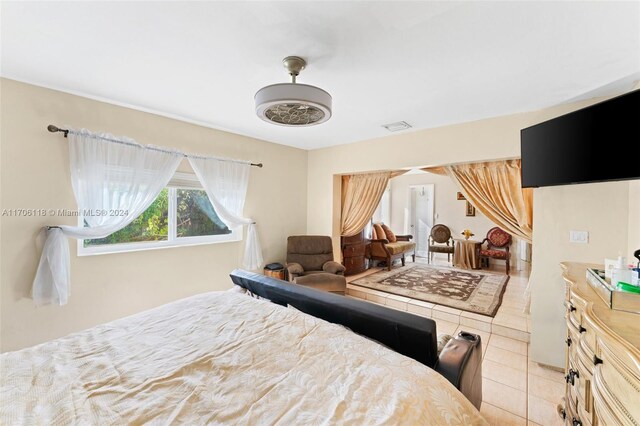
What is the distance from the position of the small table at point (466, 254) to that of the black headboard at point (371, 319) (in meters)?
4.91

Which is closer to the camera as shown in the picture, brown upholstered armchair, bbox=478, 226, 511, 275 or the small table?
brown upholstered armchair, bbox=478, 226, 511, 275

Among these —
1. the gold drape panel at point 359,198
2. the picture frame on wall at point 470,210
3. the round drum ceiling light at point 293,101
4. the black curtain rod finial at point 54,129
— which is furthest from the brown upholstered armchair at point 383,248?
the black curtain rod finial at point 54,129

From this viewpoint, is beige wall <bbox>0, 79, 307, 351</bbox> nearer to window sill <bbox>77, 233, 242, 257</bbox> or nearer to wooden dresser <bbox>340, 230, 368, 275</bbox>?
window sill <bbox>77, 233, 242, 257</bbox>

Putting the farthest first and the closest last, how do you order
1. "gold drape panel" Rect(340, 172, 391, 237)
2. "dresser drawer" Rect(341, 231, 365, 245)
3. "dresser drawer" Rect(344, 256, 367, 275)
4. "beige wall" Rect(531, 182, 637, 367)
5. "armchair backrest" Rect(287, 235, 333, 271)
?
"dresser drawer" Rect(344, 256, 367, 275) → "dresser drawer" Rect(341, 231, 365, 245) → "gold drape panel" Rect(340, 172, 391, 237) → "armchair backrest" Rect(287, 235, 333, 271) → "beige wall" Rect(531, 182, 637, 367)

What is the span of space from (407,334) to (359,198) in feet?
10.1

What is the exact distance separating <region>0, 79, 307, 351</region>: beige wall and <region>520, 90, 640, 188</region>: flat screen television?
3.33 meters

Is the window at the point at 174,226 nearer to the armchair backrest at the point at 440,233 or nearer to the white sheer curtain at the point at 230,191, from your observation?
the white sheer curtain at the point at 230,191

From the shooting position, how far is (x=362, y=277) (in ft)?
15.7

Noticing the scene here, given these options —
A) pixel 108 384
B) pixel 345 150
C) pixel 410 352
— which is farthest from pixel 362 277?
pixel 108 384

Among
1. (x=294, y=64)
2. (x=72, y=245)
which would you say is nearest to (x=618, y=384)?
(x=294, y=64)

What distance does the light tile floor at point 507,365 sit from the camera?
1860mm

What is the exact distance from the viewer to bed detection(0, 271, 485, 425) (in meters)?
0.89

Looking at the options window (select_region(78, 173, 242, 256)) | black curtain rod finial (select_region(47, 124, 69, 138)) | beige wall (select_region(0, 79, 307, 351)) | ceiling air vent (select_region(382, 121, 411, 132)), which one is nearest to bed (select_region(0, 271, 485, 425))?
beige wall (select_region(0, 79, 307, 351))

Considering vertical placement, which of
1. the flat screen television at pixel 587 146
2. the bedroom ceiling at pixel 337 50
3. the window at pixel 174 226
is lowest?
the window at pixel 174 226
